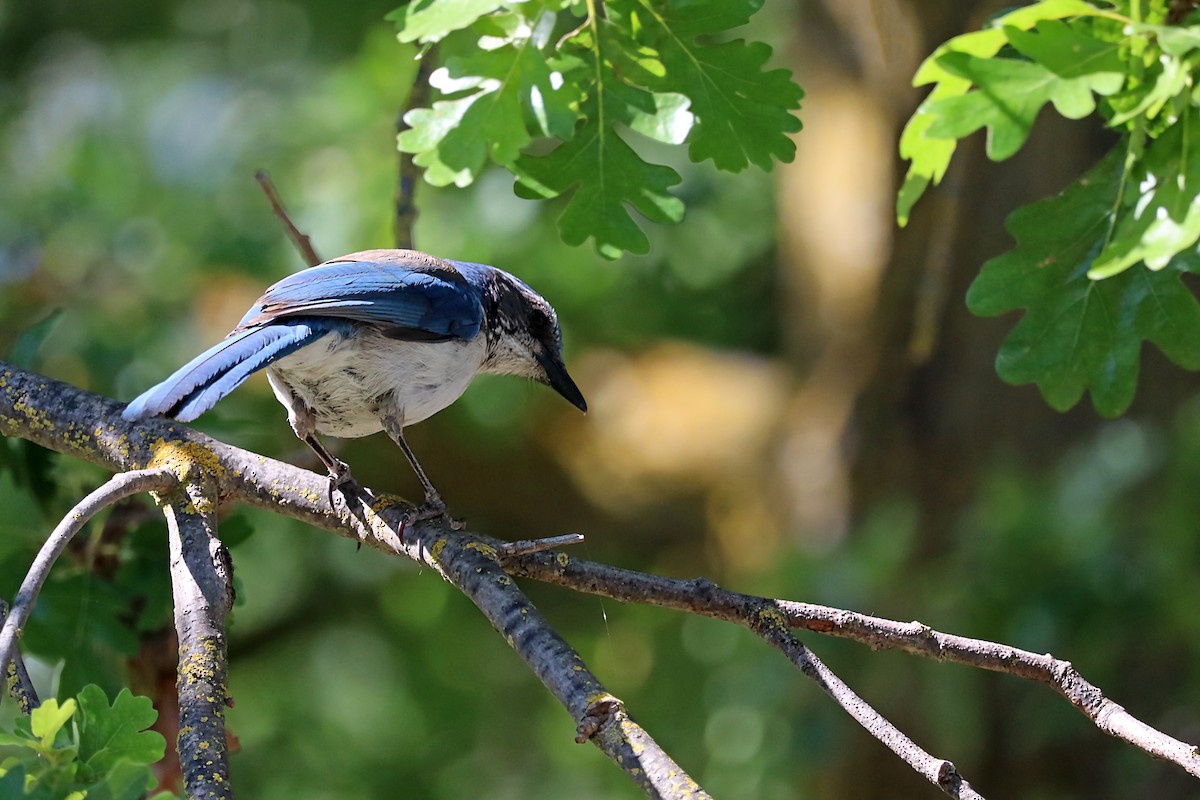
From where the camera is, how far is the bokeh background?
479cm

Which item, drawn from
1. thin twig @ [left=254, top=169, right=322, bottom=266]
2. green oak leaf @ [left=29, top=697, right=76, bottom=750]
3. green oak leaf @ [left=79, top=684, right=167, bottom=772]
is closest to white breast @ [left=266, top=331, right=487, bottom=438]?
thin twig @ [left=254, top=169, right=322, bottom=266]

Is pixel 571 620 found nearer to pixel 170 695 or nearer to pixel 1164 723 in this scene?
pixel 1164 723

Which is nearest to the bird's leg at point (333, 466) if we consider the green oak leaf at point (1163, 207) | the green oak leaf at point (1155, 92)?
the green oak leaf at point (1163, 207)

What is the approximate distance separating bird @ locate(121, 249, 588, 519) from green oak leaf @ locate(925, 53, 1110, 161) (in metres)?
1.46

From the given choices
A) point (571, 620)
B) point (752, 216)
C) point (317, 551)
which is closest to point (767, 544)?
point (571, 620)

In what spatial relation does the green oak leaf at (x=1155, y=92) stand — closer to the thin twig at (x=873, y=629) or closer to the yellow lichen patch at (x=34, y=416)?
the thin twig at (x=873, y=629)

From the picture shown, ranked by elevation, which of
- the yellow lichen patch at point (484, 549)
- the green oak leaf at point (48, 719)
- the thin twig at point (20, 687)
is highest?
the yellow lichen patch at point (484, 549)

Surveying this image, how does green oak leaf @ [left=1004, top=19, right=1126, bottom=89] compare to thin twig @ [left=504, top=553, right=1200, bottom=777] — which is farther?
green oak leaf @ [left=1004, top=19, right=1126, bottom=89]

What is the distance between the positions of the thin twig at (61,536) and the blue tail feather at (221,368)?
0.14 m

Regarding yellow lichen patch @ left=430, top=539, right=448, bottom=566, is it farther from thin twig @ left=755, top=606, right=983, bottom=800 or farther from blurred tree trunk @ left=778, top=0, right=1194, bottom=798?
blurred tree trunk @ left=778, top=0, right=1194, bottom=798

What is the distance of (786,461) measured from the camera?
6289 mm

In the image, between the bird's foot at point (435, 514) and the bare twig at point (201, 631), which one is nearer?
the bare twig at point (201, 631)

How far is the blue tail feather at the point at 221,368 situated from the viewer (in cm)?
257

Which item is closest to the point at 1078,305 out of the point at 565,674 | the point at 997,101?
the point at 997,101
